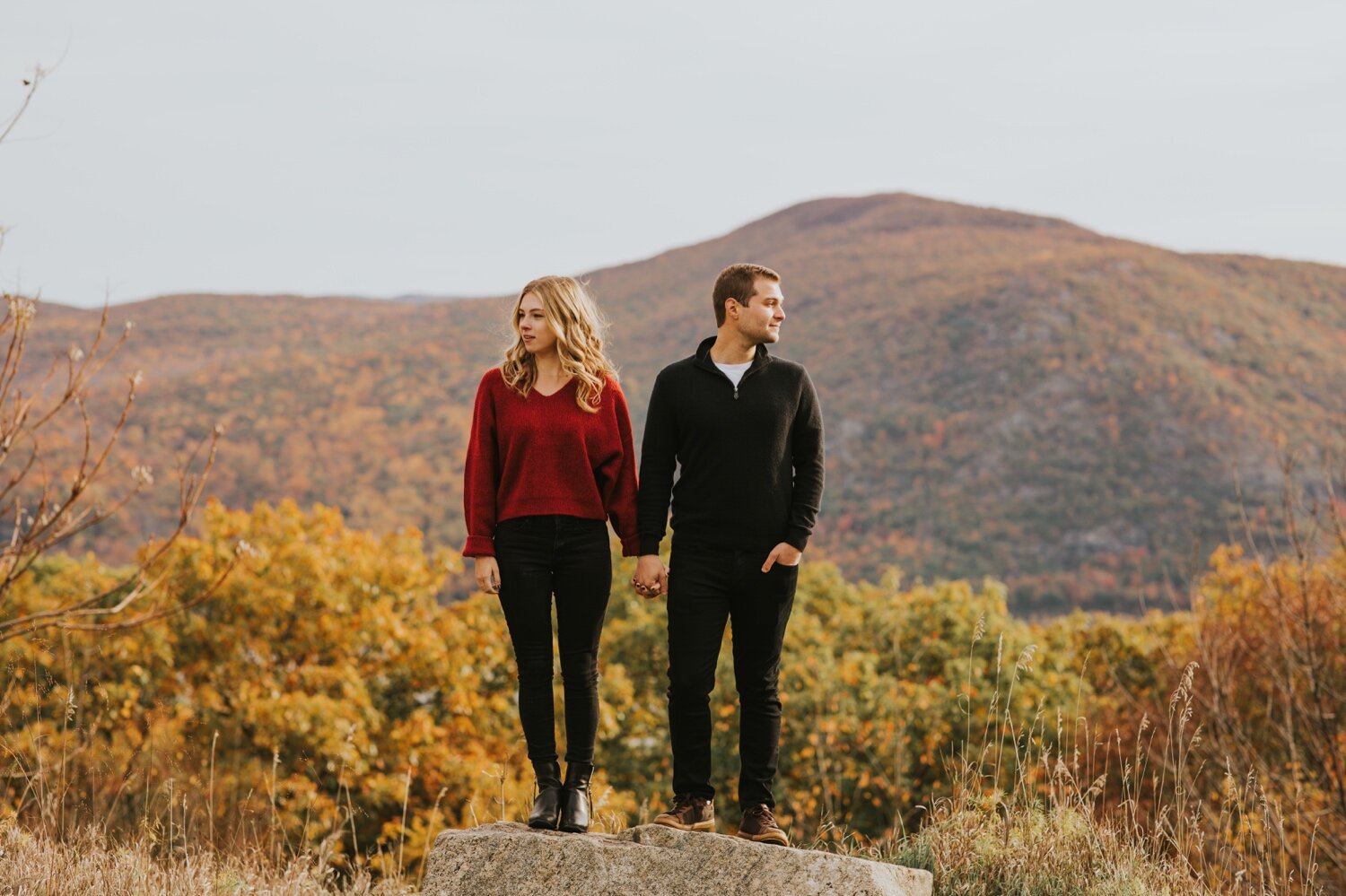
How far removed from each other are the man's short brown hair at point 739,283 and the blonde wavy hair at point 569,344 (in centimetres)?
44

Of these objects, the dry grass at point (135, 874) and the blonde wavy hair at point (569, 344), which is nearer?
the blonde wavy hair at point (569, 344)

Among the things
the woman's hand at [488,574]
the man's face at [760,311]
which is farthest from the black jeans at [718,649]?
the man's face at [760,311]

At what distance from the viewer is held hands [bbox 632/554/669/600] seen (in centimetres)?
423

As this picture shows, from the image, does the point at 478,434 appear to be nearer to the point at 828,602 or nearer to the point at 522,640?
the point at 522,640

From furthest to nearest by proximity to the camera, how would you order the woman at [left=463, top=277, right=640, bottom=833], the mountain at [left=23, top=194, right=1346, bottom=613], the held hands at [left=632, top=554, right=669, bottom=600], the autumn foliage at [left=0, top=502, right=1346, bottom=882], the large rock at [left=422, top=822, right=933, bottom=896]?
the mountain at [left=23, top=194, right=1346, bottom=613], the autumn foliage at [left=0, top=502, right=1346, bottom=882], the woman at [left=463, top=277, right=640, bottom=833], the held hands at [left=632, top=554, right=669, bottom=600], the large rock at [left=422, top=822, right=933, bottom=896]

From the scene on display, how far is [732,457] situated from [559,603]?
0.77 meters

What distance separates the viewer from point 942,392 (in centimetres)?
7962

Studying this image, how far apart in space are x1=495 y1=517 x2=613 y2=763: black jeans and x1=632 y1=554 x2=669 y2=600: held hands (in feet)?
0.40

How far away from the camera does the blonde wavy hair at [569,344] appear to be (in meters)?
4.39

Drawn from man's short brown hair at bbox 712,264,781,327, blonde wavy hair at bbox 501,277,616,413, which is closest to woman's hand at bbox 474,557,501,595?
blonde wavy hair at bbox 501,277,616,413

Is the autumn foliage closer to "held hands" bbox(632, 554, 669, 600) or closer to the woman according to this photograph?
the woman

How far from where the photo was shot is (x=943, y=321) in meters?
88.7

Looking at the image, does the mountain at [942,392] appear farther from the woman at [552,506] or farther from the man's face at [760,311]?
the woman at [552,506]

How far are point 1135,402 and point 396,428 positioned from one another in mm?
42806
